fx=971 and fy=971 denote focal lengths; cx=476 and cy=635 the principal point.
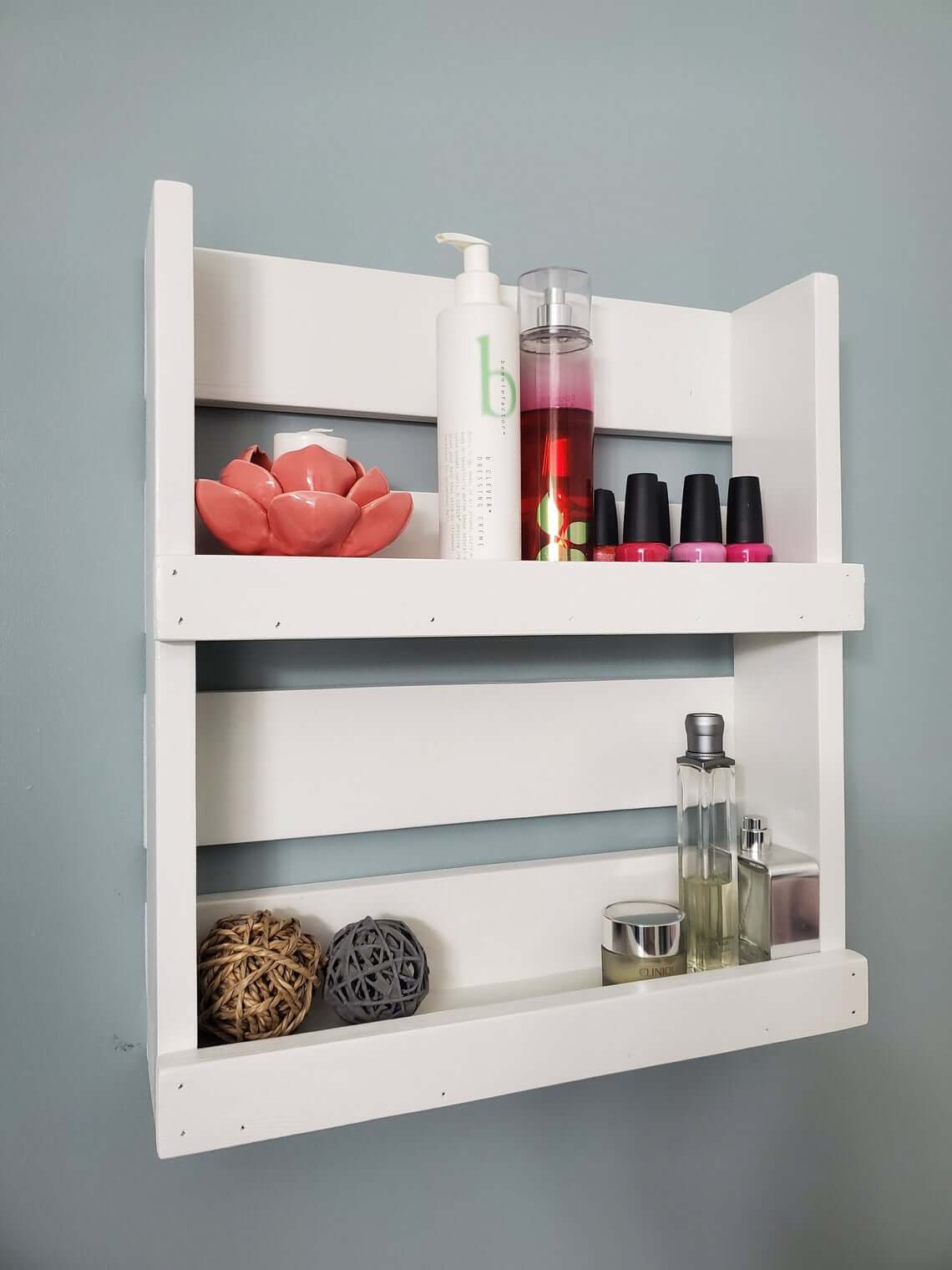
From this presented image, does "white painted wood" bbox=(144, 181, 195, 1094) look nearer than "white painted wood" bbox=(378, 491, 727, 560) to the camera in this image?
Yes

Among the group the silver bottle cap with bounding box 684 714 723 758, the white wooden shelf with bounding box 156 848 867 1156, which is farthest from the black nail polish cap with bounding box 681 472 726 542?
the white wooden shelf with bounding box 156 848 867 1156

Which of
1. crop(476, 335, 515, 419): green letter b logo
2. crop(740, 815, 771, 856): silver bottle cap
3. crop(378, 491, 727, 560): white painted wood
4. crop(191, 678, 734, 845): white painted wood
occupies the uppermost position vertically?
crop(476, 335, 515, 419): green letter b logo

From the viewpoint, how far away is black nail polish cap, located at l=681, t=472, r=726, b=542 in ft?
1.91

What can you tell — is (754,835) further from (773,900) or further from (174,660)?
(174,660)

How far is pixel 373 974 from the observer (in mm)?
490

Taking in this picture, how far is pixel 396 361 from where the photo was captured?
58 centimetres

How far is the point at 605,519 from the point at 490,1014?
287 mm

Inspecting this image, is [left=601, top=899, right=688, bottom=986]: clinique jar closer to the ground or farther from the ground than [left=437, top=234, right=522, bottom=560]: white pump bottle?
closer to the ground

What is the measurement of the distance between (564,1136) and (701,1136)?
0.11 m

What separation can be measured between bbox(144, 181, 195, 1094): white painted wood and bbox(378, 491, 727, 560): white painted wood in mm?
154

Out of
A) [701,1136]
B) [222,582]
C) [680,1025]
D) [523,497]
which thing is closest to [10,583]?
[222,582]

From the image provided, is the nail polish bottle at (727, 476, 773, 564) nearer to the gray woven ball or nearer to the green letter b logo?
the green letter b logo

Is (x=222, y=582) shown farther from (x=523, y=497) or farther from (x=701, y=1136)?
(x=701, y=1136)

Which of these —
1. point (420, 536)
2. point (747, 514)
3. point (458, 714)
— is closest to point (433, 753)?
point (458, 714)
